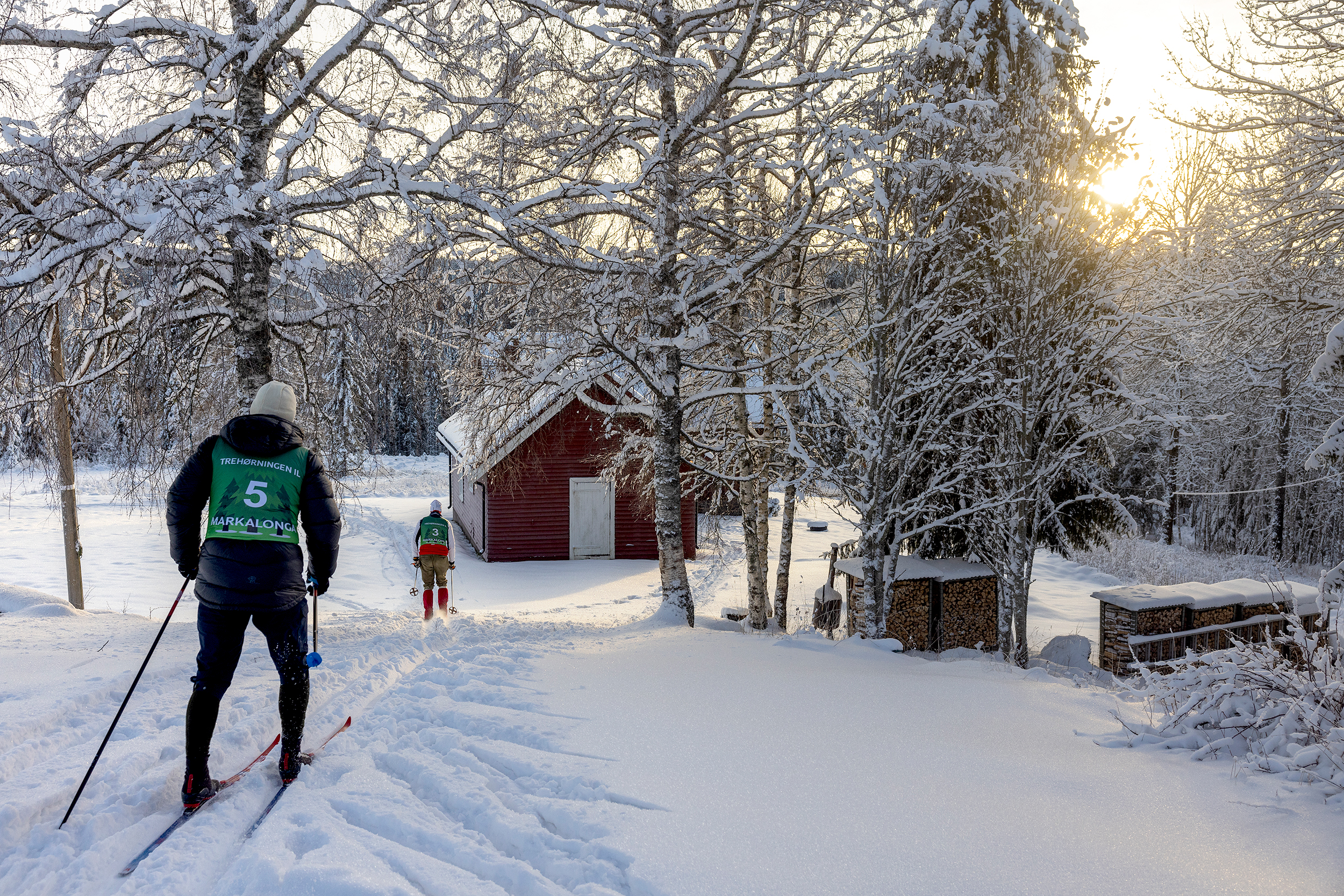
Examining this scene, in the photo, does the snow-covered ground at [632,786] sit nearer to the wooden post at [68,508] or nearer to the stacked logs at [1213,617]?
the wooden post at [68,508]

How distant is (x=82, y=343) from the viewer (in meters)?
7.16

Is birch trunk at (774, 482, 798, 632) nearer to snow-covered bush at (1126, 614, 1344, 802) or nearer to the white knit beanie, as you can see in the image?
snow-covered bush at (1126, 614, 1344, 802)

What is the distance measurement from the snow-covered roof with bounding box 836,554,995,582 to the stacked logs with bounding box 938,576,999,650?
212 mm

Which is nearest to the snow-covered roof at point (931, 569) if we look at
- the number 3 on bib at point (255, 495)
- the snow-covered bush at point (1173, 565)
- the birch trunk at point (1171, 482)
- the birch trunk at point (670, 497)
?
the birch trunk at point (670, 497)

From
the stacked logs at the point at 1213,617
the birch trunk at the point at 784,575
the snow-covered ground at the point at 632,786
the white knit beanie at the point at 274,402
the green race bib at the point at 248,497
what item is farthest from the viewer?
the birch trunk at the point at 784,575

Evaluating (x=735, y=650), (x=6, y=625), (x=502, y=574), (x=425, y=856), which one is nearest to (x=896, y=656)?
(x=735, y=650)

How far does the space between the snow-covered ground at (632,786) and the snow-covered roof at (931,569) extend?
4.82 m

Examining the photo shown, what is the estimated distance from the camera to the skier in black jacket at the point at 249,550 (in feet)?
11.1

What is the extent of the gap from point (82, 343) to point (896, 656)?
8546mm

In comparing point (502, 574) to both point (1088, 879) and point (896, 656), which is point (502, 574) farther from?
point (1088, 879)

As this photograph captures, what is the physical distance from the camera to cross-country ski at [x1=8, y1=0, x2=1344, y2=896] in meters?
3.10

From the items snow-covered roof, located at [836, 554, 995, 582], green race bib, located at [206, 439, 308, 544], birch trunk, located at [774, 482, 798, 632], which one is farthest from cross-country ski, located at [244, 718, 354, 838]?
birch trunk, located at [774, 482, 798, 632]

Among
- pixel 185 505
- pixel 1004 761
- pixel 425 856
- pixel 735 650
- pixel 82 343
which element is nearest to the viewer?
pixel 425 856

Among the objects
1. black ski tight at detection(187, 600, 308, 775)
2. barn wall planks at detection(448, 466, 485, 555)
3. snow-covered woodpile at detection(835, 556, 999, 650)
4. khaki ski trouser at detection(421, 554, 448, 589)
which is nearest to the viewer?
black ski tight at detection(187, 600, 308, 775)
